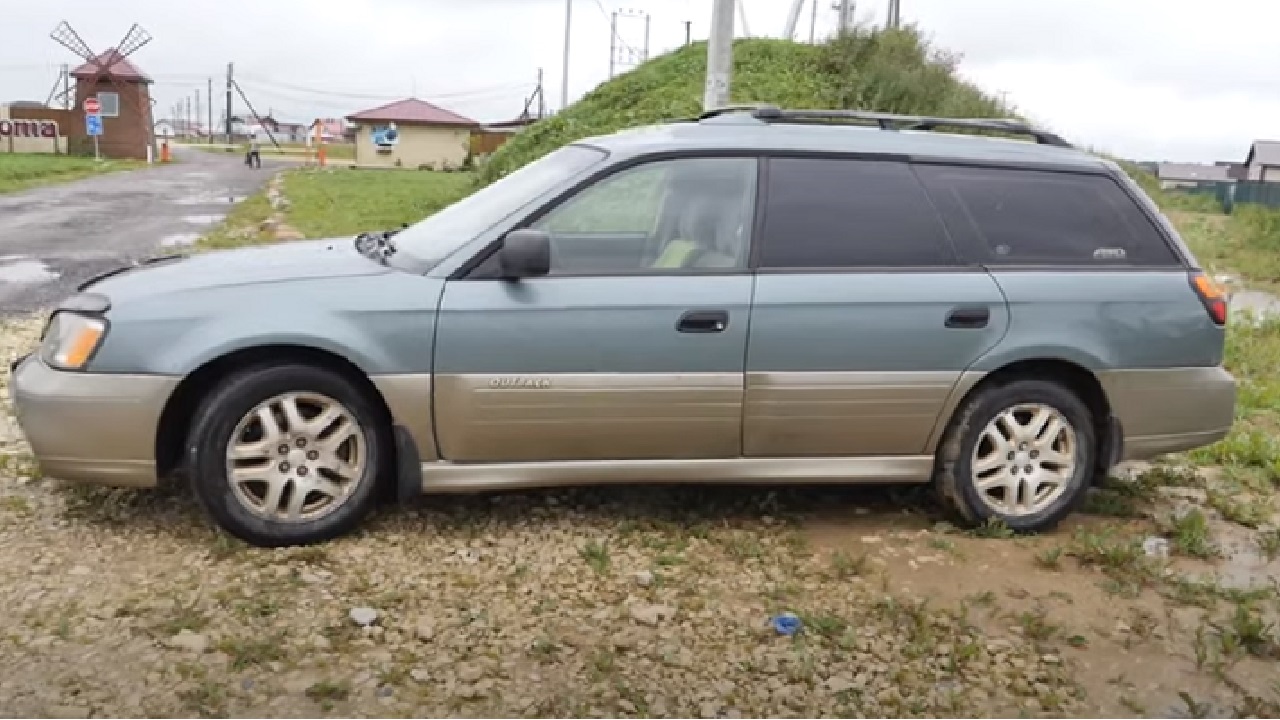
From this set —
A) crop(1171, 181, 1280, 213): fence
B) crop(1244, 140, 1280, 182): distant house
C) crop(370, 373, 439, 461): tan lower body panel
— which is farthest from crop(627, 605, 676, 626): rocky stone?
crop(1244, 140, 1280, 182): distant house

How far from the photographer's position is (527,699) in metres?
2.98

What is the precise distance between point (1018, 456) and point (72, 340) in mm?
3601

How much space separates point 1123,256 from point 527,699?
3.03 m

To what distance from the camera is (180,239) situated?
44.9ft

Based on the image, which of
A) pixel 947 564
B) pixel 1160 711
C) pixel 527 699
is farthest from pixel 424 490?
pixel 1160 711

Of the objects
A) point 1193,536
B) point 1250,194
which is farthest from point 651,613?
point 1250,194

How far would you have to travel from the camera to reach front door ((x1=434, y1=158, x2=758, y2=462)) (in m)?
3.86

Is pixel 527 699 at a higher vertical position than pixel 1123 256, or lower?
lower

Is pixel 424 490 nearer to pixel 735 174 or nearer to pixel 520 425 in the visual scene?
pixel 520 425

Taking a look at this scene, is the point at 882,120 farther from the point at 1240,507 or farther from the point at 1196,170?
the point at 1196,170

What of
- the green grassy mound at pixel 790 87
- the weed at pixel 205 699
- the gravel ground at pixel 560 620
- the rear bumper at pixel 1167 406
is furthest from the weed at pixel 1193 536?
the green grassy mound at pixel 790 87

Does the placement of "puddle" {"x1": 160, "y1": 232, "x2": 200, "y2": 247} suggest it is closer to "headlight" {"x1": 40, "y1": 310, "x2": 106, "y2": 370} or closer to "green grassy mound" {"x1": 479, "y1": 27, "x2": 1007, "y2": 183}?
"green grassy mound" {"x1": 479, "y1": 27, "x2": 1007, "y2": 183}

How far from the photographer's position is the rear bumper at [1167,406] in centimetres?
436

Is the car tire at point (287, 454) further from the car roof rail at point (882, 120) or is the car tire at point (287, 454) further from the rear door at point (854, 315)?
the car roof rail at point (882, 120)
